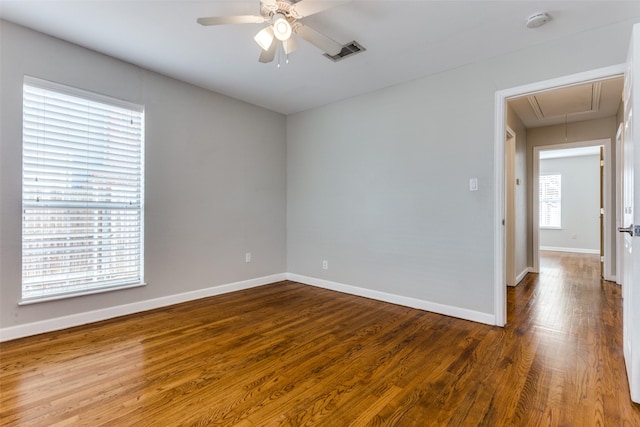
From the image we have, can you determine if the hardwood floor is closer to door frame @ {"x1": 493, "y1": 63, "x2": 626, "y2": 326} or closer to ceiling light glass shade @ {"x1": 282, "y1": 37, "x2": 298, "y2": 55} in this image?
door frame @ {"x1": 493, "y1": 63, "x2": 626, "y2": 326}

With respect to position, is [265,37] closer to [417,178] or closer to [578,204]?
[417,178]

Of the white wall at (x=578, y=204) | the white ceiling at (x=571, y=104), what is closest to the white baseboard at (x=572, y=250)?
the white wall at (x=578, y=204)

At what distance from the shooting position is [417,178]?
135 inches

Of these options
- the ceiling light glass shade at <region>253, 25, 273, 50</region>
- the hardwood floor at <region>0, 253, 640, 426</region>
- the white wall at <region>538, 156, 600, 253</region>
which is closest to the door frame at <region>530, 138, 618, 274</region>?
the hardwood floor at <region>0, 253, 640, 426</region>

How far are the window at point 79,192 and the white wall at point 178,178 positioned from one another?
0.08 metres

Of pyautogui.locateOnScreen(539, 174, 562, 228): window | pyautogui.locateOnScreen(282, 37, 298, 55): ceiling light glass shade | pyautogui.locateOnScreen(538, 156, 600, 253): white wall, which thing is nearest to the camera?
pyautogui.locateOnScreen(282, 37, 298, 55): ceiling light glass shade

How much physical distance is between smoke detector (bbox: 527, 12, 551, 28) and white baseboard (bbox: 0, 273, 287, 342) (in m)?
3.98

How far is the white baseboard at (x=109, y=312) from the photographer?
8.30 ft

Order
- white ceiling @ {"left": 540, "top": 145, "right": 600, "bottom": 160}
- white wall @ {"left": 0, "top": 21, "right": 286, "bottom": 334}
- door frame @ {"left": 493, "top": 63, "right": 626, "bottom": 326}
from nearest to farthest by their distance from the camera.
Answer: white wall @ {"left": 0, "top": 21, "right": 286, "bottom": 334} → door frame @ {"left": 493, "top": 63, "right": 626, "bottom": 326} → white ceiling @ {"left": 540, "top": 145, "right": 600, "bottom": 160}

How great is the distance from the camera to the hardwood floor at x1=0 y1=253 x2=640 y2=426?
1.62m

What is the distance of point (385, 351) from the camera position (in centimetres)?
235

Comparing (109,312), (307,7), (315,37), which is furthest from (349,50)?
(109,312)

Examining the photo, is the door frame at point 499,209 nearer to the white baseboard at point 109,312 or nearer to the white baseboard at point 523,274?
the white baseboard at point 523,274

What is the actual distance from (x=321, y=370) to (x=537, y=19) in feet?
9.68
